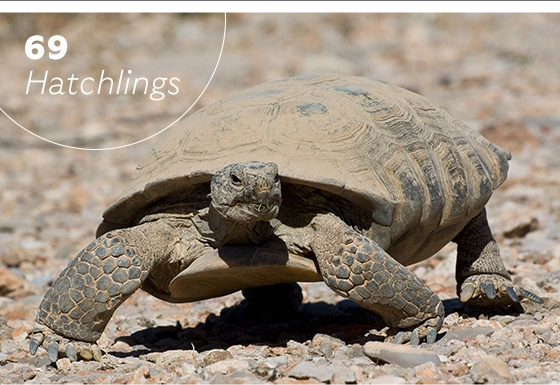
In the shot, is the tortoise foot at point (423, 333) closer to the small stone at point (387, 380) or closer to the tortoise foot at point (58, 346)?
the small stone at point (387, 380)

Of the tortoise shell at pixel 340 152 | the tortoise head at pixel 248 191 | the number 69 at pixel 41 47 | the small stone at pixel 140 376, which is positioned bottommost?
the small stone at pixel 140 376

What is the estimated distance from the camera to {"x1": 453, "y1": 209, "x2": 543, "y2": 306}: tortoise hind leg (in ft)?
14.5

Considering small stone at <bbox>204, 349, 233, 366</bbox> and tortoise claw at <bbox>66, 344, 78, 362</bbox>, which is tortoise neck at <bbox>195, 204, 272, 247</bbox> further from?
tortoise claw at <bbox>66, 344, 78, 362</bbox>

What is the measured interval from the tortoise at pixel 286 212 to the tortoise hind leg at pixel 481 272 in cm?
1

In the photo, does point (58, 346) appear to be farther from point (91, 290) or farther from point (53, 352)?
point (91, 290)

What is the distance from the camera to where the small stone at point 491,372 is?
2.95 metres

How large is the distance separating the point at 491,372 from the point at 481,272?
1.73 metres

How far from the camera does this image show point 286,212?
3.88m

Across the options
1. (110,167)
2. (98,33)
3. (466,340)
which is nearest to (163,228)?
(466,340)

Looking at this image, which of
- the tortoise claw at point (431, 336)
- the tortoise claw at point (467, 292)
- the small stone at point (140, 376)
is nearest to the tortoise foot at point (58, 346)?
the small stone at point (140, 376)

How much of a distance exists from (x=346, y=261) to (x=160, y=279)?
108 centimetres

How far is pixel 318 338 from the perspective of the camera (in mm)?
3893

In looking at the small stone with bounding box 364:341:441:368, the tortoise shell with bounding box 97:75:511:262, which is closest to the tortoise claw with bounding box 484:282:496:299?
the tortoise shell with bounding box 97:75:511:262

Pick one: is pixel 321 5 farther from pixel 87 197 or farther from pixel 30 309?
pixel 30 309
